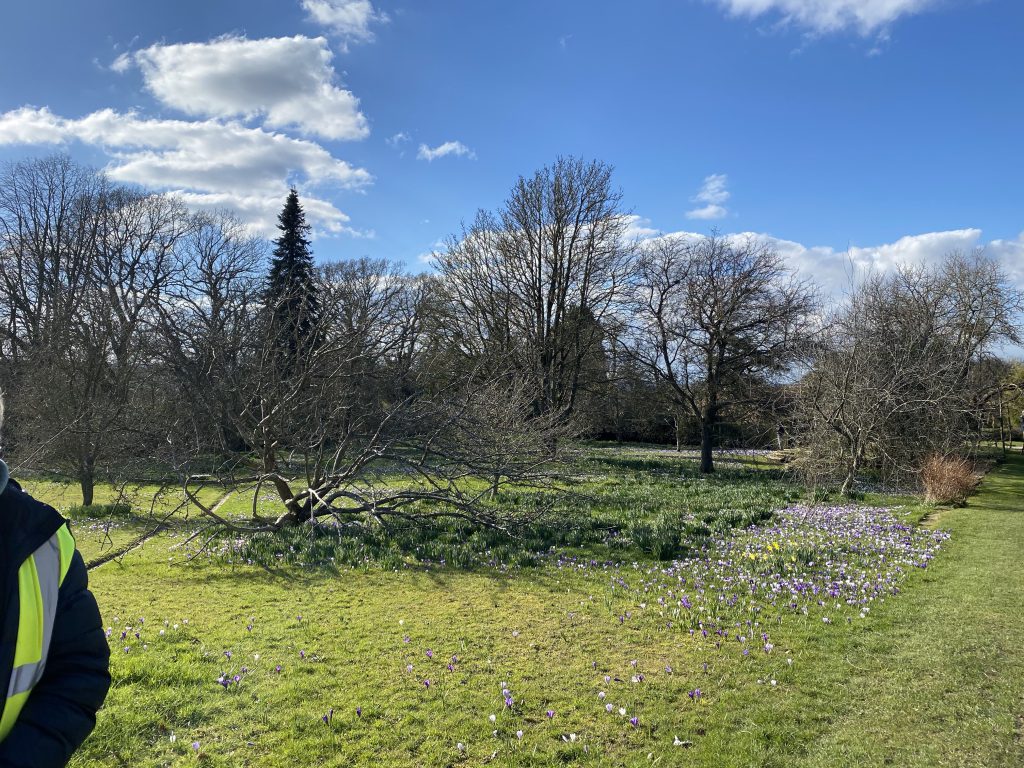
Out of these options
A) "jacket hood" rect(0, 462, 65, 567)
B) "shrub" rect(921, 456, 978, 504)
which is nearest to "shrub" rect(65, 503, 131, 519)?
"jacket hood" rect(0, 462, 65, 567)

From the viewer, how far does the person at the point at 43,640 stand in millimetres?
1610

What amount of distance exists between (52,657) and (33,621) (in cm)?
21

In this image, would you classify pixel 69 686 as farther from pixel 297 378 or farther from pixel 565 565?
pixel 297 378

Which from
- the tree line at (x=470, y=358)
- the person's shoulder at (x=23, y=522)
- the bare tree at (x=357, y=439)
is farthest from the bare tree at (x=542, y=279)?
the person's shoulder at (x=23, y=522)

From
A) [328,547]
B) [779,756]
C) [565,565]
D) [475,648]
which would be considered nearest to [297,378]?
[328,547]

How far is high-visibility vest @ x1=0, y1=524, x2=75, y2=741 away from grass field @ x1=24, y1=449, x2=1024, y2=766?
2.22 meters

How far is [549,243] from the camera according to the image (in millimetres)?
26891

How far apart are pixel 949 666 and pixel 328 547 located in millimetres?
7318

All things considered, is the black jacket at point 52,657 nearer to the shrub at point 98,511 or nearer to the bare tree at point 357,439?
the bare tree at point 357,439

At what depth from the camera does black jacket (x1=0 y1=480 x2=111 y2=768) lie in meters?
1.61

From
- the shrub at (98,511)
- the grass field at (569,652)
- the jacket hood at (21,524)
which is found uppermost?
the jacket hood at (21,524)

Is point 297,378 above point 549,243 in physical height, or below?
below

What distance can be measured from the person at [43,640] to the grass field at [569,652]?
209 centimetres

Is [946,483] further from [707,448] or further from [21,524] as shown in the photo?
[21,524]
